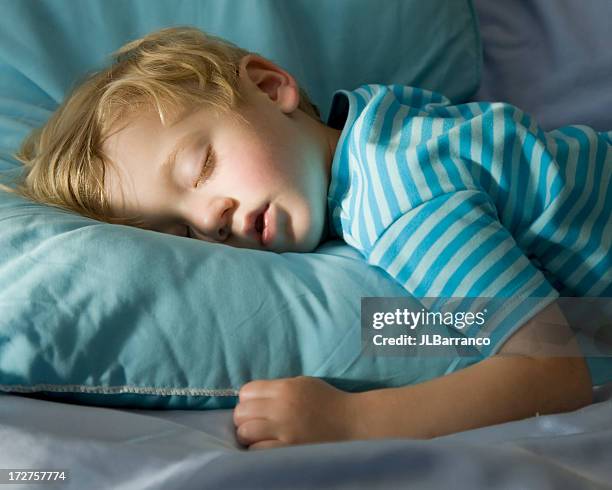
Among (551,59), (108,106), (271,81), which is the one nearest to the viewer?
(108,106)

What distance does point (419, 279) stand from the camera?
34.4 inches

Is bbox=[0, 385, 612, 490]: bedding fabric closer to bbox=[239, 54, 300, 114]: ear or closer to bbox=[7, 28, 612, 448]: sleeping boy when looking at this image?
bbox=[7, 28, 612, 448]: sleeping boy

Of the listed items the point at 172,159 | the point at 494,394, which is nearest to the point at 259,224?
the point at 172,159

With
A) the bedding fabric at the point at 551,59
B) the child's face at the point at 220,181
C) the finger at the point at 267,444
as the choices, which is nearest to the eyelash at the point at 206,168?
the child's face at the point at 220,181

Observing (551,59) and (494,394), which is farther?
(551,59)

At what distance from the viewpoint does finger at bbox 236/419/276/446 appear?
2.50 ft

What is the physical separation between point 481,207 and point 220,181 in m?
0.29

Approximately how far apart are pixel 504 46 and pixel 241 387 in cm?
83

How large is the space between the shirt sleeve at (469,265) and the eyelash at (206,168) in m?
0.23

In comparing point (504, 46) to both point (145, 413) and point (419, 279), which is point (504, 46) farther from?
point (145, 413)

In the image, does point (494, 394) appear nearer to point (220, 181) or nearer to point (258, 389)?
point (258, 389)

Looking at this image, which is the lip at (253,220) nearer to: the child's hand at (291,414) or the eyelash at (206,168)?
the eyelash at (206,168)

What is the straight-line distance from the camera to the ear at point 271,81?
1.08 meters

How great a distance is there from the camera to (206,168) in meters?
0.97
